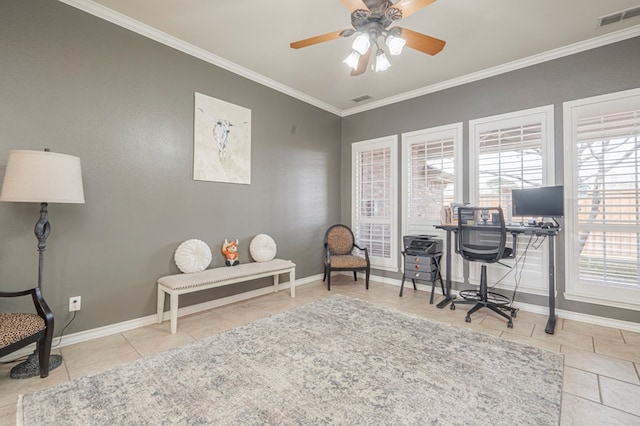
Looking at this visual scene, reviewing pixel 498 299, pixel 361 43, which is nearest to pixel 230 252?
pixel 361 43

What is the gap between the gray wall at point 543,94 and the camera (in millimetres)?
2938

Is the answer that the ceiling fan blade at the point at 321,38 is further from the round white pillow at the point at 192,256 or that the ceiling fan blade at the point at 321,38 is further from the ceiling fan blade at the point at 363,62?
the round white pillow at the point at 192,256

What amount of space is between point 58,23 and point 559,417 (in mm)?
4636

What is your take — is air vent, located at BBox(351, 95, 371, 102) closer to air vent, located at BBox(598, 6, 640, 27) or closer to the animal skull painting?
the animal skull painting

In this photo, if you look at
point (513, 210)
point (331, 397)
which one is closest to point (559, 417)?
point (331, 397)

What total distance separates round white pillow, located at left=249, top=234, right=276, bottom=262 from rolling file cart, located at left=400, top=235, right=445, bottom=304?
186 cm

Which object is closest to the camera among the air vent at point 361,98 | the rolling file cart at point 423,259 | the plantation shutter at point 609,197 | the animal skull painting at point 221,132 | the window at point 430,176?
the plantation shutter at point 609,197

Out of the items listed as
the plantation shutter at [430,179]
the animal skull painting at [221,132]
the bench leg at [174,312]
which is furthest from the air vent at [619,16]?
the bench leg at [174,312]

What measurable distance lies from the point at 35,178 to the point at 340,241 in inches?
146

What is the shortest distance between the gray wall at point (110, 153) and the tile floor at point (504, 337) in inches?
13.0

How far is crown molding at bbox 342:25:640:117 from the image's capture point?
115 inches

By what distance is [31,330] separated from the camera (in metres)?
1.89

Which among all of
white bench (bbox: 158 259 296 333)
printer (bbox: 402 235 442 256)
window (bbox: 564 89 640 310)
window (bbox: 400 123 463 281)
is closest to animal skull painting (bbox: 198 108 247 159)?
white bench (bbox: 158 259 296 333)

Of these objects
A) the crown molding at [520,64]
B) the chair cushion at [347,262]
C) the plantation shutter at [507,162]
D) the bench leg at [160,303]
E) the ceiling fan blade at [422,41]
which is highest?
the crown molding at [520,64]
